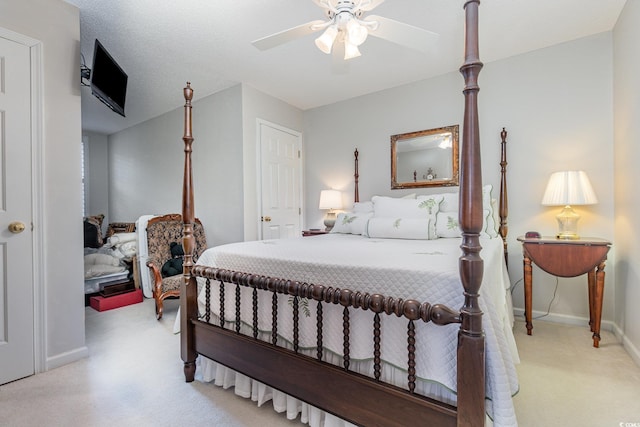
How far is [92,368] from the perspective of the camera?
6.61 ft

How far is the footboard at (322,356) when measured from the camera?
106 centimetres

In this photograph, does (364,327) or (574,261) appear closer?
(364,327)

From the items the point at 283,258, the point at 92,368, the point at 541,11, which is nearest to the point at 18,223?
the point at 92,368

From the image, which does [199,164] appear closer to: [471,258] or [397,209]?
[397,209]

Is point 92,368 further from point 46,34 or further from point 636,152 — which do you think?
point 636,152

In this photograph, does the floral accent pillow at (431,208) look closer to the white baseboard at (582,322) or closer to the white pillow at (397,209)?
the white pillow at (397,209)

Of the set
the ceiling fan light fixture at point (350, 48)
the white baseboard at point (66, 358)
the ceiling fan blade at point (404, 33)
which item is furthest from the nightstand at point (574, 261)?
the white baseboard at point (66, 358)

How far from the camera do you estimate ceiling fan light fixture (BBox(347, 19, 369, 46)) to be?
173 centimetres

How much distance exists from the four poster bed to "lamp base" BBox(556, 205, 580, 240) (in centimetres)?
138

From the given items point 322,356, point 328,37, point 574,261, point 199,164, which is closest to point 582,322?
point 574,261

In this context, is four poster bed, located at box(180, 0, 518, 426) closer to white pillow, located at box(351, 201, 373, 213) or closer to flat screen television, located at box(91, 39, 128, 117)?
flat screen television, located at box(91, 39, 128, 117)

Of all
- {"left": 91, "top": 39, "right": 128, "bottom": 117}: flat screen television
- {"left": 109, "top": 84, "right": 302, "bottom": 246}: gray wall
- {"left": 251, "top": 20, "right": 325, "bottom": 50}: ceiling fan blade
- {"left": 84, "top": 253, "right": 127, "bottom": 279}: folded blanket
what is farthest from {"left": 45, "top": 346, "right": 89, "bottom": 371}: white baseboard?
{"left": 251, "top": 20, "right": 325, "bottom": 50}: ceiling fan blade

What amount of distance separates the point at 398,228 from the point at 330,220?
1.46 meters

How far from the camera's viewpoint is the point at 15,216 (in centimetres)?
190
